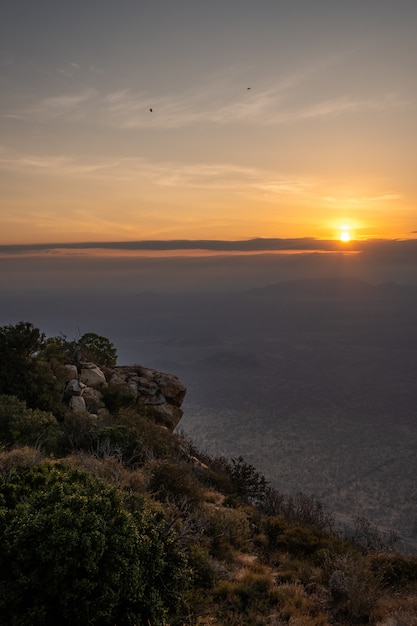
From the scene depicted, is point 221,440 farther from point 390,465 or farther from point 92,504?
point 92,504

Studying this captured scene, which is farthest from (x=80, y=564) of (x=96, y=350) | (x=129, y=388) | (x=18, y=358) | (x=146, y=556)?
(x=96, y=350)

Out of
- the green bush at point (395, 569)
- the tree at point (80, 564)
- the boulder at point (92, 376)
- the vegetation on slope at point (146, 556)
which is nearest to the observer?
the tree at point (80, 564)

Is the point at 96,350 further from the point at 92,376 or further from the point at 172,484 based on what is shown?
the point at 172,484

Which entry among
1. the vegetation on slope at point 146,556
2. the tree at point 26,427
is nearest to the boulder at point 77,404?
the tree at point 26,427

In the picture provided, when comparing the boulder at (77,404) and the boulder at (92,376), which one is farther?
the boulder at (92,376)

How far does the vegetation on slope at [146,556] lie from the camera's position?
22.0 feet

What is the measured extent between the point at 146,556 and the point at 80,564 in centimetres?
129

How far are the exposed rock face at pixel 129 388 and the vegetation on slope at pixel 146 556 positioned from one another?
18.9 feet

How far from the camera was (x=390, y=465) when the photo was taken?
10562cm

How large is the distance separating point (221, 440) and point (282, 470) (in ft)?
Result: 81.3

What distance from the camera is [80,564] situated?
6.73 meters

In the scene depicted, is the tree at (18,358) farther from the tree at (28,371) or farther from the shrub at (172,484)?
the shrub at (172,484)

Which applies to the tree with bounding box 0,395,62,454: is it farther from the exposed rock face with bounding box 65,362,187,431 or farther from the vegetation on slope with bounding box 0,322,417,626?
the exposed rock face with bounding box 65,362,187,431

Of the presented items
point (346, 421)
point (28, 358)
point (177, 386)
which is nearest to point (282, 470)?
point (346, 421)
